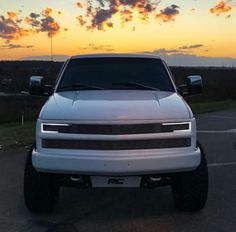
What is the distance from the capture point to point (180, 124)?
229 inches

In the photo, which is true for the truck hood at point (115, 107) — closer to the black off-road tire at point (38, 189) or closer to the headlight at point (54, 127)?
the headlight at point (54, 127)

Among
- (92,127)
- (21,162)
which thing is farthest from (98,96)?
(21,162)

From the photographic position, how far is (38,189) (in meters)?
6.07

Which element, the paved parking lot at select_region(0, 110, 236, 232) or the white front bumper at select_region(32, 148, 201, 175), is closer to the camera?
the white front bumper at select_region(32, 148, 201, 175)

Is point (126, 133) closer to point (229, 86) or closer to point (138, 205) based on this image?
point (138, 205)

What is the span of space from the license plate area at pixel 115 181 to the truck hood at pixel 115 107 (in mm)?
639

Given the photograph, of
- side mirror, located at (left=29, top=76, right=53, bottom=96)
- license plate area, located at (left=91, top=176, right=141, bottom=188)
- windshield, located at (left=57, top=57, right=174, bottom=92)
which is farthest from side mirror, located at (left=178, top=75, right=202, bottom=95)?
license plate area, located at (left=91, top=176, right=141, bottom=188)

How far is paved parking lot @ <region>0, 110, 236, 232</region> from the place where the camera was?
5754 mm

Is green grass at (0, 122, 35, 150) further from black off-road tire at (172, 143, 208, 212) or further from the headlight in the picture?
black off-road tire at (172, 143, 208, 212)

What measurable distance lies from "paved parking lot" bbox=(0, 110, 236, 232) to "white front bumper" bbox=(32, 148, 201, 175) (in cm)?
62

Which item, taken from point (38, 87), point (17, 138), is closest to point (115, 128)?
point (38, 87)

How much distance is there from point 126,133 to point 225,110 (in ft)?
58.7

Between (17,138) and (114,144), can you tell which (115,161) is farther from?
(17,138)

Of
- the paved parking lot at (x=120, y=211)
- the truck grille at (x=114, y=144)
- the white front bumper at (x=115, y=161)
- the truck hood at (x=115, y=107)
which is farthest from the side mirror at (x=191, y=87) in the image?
the white front bumper at (x=115, y=161)
